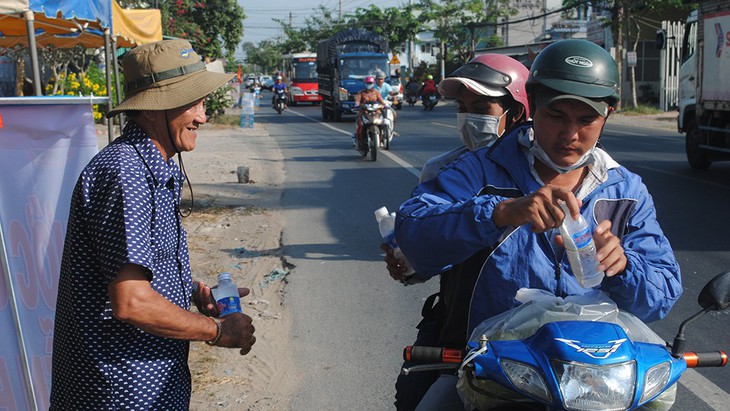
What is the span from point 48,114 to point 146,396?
175 centimetres

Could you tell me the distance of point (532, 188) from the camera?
2.15 meters

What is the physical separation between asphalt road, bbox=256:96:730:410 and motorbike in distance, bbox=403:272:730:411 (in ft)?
8.09

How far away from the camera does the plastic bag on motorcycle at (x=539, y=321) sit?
1843 millimetres

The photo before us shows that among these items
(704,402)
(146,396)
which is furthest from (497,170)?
(704,402)

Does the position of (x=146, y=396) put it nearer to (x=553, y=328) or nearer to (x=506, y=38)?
(x=553, y=328)

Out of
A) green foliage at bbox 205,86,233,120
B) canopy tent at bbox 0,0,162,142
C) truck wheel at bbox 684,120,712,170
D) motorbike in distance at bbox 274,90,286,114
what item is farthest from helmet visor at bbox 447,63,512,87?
motorbike in distance at bbox 274,90,286,114

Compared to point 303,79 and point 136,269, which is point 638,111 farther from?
point 136,269

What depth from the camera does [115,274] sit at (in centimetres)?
211

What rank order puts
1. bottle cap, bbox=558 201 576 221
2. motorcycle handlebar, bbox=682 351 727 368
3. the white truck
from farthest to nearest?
the white truck
motorcycle handlebar, bbox=682 351 727 368
bottle cap, bbox=558 201 576 221

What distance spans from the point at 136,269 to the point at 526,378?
1.08 m

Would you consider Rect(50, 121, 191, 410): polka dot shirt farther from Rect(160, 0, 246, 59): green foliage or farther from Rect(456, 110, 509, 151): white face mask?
Rect(160, 0, 246, 59): green foliage

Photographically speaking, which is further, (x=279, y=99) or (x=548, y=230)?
(x=279, y=99)

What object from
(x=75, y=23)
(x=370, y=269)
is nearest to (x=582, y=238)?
(x=370, y=269)

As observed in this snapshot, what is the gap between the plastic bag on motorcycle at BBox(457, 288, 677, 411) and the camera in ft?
6.05
